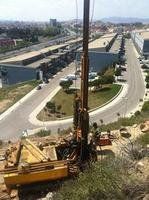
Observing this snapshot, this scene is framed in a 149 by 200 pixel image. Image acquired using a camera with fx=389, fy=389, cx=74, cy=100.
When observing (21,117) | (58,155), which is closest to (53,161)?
(58,155)

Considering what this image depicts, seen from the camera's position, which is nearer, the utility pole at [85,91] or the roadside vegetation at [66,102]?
the utility pole at [85,91]

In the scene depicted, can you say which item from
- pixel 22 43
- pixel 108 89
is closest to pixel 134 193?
pixel 108 89

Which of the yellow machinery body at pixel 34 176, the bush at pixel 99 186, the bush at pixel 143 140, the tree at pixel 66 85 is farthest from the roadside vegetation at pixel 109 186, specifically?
the tree at pixel 66 85

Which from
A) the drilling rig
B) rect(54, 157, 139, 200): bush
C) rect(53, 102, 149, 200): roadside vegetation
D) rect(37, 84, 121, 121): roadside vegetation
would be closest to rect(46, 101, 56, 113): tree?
rect(37, 84, 121, 121): roadside vegetation

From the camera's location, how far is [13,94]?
195 feet

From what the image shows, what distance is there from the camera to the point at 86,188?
468 inches

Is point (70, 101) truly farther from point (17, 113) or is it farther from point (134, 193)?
point (134, 193)

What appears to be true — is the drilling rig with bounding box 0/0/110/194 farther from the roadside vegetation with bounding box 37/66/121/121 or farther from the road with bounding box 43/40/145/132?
the roadside vegetation with bounding box 37/66/121/121

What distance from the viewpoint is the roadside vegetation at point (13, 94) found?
53338mm

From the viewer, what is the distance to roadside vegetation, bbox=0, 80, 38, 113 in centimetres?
5334

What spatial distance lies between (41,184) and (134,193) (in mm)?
5382

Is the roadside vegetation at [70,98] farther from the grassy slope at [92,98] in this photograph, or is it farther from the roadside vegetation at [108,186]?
the roadside vegetation at [108,186]

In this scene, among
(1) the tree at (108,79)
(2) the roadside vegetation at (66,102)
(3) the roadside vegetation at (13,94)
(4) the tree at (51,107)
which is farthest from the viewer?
(1) the tree at (108,79)

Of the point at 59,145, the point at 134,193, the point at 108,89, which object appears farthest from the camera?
the point at 108,89
